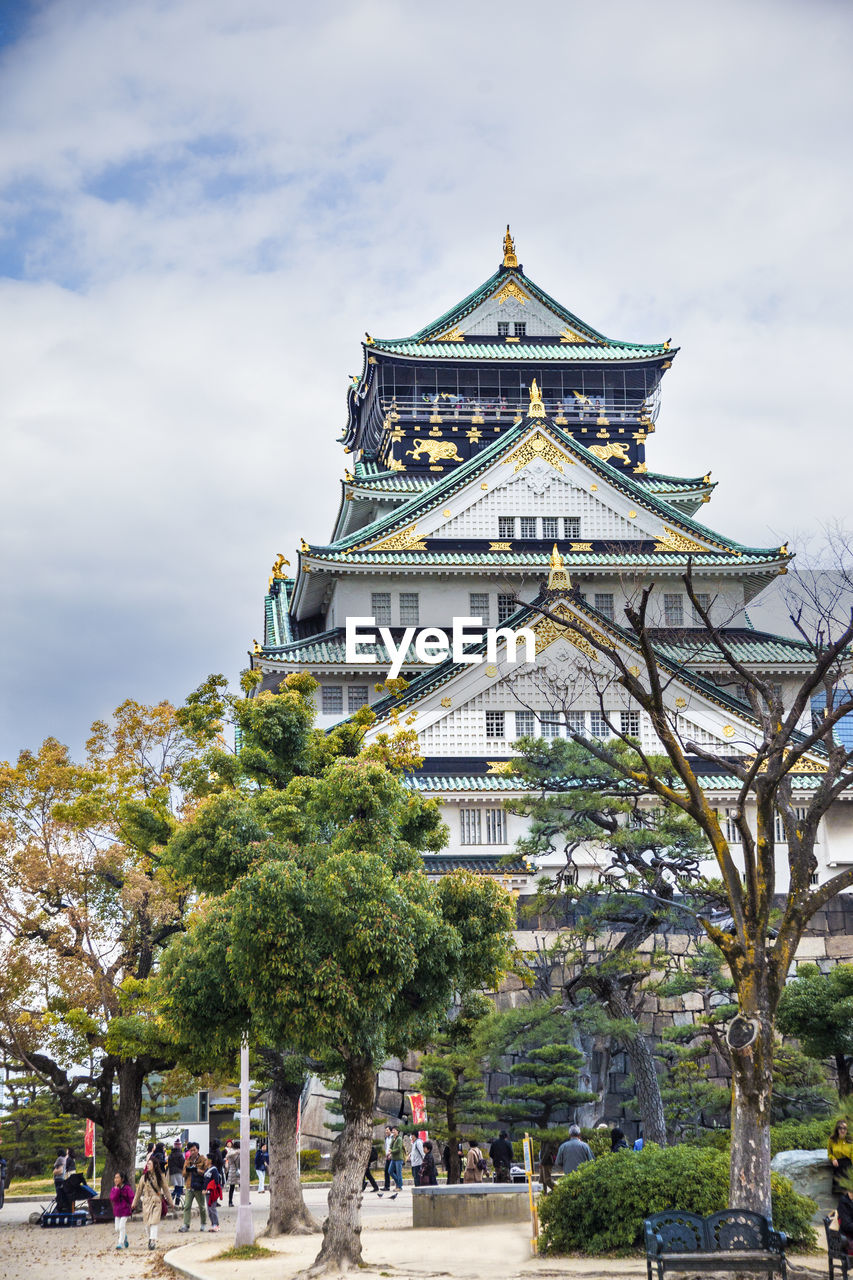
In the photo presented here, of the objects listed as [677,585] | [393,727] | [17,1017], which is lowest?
[17,1017]

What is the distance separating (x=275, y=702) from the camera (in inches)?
866

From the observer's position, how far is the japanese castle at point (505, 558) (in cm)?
3900

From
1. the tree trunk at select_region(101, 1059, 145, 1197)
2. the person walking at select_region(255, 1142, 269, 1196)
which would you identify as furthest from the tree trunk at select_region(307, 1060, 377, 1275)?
the person walking at select_region(255, 1142, 269, 1196)

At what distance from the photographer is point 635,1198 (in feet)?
57.7

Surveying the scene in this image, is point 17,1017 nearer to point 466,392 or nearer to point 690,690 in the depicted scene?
point 690,690

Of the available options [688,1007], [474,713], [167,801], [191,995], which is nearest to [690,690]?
[474,713]

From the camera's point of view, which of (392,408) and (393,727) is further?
(392,408)

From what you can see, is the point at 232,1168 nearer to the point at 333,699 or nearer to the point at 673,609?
the point at 333,699

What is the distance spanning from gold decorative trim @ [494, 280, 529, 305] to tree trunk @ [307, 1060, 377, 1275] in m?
40.4

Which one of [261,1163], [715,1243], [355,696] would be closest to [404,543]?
[355,696]

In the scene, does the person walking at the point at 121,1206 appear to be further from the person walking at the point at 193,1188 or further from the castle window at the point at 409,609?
the castle window at the point at 409,609

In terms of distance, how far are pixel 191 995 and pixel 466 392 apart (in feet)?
120

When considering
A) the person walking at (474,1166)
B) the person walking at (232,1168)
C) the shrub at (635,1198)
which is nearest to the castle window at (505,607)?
the person walking at (232,1168)

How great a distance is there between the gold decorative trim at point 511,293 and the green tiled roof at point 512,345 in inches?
6.3
